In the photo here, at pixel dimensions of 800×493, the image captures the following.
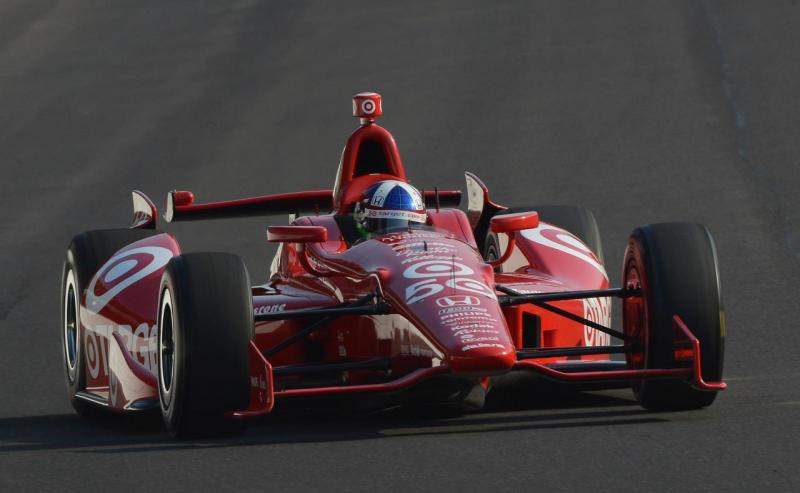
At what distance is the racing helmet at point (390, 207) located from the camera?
10.4 metres

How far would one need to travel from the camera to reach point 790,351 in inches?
456

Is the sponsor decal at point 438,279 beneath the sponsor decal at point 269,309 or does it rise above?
above

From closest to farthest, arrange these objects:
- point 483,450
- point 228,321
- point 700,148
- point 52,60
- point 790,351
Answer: point 483,450 → point 228,321 → point 790,351 → point 700,148 → point 52,60

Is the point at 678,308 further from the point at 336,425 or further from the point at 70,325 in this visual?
the point at 70,325

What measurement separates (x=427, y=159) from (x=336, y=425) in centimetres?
1266

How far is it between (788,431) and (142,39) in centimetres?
2326

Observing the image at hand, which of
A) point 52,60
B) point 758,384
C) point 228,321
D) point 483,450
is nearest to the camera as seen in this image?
point 483,450

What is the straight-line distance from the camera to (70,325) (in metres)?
11.5

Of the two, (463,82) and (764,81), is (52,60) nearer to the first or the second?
(463,82)

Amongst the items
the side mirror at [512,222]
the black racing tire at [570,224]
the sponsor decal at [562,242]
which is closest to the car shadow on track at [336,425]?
the side mirror at [512,222]

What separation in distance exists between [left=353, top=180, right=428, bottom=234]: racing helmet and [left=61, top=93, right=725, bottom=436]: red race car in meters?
0.01

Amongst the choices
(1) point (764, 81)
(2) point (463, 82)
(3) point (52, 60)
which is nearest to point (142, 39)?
(3) point (52, 60)

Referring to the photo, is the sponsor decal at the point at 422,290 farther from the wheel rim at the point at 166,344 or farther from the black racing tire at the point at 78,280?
the black racing tire at the point at 78,280

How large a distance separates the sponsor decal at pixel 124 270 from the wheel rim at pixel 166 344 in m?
1.17
